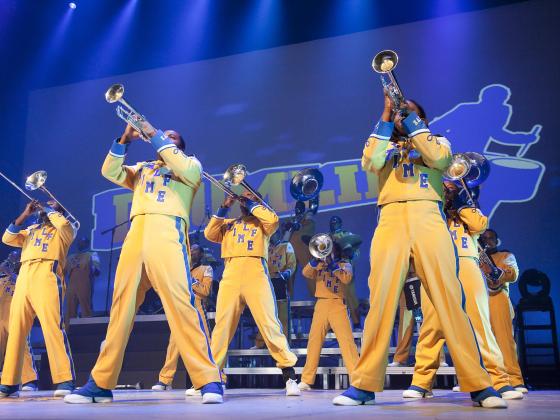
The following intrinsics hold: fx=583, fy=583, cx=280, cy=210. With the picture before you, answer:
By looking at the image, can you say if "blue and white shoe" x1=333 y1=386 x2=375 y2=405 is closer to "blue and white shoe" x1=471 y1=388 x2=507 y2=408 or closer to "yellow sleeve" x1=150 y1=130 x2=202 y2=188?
"blue and white shoe" x1=471 y1=388 x2=507 y2=408

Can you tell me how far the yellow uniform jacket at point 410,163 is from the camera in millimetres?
4203

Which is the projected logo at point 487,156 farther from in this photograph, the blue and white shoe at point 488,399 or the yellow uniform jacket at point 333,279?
the blue and white shoe at point 488,399

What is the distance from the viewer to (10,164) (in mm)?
13102

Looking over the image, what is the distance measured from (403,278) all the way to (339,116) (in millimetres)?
7601

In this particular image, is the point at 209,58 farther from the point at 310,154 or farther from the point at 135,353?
the point at 135,353

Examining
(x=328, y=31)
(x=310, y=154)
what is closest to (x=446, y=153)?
(x=310, y=154)

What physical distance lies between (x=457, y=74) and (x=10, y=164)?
9.73m

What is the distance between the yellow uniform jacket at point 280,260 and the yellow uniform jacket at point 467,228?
3.84m

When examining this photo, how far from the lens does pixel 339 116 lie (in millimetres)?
11352

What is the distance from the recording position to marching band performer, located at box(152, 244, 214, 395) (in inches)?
343

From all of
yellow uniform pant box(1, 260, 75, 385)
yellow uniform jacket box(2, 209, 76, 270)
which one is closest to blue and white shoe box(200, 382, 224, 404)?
yellow uniform pant box(1, 260, 75, 385)

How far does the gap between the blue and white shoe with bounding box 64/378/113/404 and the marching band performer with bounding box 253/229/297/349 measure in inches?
195

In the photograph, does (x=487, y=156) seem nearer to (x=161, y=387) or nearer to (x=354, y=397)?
(x=161, y=387)

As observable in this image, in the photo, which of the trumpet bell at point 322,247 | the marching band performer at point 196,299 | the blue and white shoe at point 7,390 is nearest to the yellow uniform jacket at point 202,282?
the marching band performer at point 196,299
